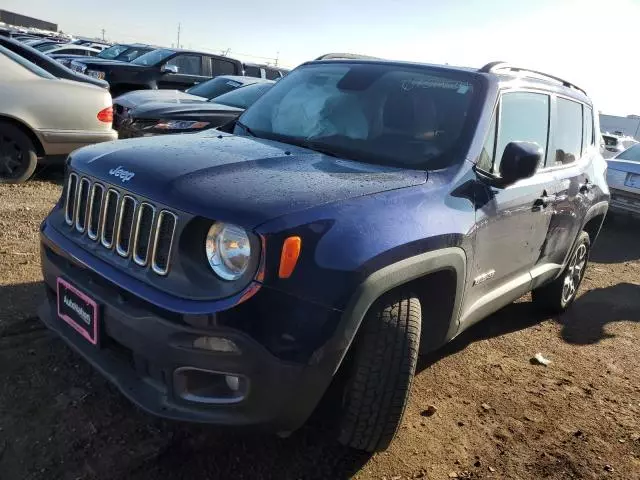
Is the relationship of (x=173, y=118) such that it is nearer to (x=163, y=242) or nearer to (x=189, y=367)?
(x=163, y=242)

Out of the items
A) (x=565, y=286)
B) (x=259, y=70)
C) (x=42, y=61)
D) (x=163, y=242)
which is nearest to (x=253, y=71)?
(x=259, y=70)

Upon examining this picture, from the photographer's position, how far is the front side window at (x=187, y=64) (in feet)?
40.7

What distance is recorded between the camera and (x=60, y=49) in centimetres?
1864

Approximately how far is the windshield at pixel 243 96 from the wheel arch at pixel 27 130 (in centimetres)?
250

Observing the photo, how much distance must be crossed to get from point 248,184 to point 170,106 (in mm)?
5307

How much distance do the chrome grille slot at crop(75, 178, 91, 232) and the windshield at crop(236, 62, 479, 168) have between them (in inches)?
44.3

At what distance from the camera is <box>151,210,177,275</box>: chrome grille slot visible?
7.34 ft

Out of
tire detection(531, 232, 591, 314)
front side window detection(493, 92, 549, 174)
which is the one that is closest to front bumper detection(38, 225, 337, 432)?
front side window detection(493, 92, 549, 174)

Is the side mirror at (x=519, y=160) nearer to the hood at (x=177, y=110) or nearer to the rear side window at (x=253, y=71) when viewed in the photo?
the hood at (x=177, y=110)

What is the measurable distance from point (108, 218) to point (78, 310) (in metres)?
0.42

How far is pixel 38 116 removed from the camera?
6.30m

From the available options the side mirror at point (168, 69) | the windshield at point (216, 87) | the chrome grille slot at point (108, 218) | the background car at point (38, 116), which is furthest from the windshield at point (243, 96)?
the chrome grille slot at point (108, 218)

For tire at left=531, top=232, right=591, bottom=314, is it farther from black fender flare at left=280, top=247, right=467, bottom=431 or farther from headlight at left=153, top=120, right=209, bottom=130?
headlight at left=153, top=120, right=209, bottom=130

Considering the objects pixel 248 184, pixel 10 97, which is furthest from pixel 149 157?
pixel 10 97
